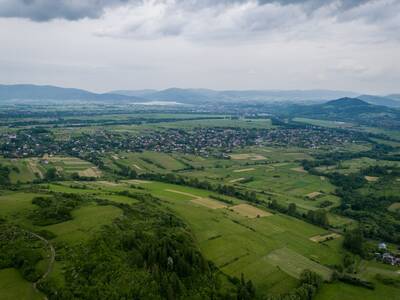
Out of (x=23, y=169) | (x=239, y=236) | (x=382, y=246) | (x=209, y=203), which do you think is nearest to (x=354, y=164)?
(x=209, y=203)

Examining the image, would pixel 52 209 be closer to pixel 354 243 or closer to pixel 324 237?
pixel 324 237

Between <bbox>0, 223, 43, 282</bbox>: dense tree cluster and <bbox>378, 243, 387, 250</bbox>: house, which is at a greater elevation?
<bbox>0, 223, 43, 282</bbox>: dense tree cluster

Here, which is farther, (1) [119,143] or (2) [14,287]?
(1) [119,143]

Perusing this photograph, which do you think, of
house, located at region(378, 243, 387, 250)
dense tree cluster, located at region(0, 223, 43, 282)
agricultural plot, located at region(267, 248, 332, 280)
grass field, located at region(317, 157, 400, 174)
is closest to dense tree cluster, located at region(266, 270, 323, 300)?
agricultural plot, located at region(267, 248, 332, 280)

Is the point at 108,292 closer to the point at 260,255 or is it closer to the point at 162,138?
A: the point at 260,255

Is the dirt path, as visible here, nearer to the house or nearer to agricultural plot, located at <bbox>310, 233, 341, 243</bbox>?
agricultural plot, located at <bbox>310, 233, 341, 243</bbox>

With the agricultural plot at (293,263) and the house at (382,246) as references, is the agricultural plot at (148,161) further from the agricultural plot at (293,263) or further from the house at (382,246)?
the house at (382,246)
